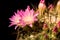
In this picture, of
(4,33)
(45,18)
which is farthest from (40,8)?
(4,33)

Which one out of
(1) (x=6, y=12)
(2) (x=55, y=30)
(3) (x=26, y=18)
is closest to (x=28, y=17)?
(3) (x=26, y=18)

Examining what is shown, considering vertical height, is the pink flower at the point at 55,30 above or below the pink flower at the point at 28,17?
below

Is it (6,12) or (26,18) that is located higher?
(6,12)

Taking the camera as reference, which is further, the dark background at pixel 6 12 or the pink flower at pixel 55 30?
the dark background at pixel 6 12

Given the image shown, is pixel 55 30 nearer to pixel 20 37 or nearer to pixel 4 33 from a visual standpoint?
pixel 20 37

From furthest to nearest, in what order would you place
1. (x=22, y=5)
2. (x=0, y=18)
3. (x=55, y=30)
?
(x=0, y=18)
(x=22, y=5)
(x=55, y=30)

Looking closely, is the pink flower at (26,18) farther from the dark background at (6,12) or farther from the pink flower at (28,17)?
the dark background at (6,12)

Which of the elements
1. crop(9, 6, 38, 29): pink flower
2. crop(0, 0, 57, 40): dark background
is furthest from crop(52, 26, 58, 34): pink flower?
crop(0, 0, 57, 40): dark background

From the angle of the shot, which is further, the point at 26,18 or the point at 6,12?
the point at 6,12

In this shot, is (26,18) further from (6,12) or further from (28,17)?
(6,12)

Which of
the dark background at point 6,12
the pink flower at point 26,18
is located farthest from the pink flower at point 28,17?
the dark background at point 6,12

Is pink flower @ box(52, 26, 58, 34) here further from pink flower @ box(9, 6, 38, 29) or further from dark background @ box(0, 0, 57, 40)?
dark background @ box(0, 0, 57, 40)
